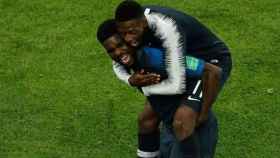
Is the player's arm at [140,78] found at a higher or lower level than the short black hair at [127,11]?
lower

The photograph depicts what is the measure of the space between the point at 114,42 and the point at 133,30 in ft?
0.45

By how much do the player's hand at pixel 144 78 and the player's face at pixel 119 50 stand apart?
152 mm

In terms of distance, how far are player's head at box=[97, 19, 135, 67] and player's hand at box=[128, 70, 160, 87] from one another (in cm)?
20

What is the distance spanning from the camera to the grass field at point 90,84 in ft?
20.7

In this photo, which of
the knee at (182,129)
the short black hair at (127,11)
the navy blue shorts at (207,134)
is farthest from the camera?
the navy blue shorts at (207,134)

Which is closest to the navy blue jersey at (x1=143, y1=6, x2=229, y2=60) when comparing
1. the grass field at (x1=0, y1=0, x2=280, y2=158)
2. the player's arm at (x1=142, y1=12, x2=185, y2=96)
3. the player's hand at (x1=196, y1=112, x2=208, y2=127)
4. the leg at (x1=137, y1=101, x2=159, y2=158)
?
the player's arm at (x1=142, y1=12, x2=185, y2=96)

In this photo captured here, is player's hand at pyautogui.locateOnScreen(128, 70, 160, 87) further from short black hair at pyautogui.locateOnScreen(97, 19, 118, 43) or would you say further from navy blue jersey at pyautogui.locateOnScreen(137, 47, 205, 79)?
short black hair at pyautogui.locateOnScreen(97, 19, 118, 43)

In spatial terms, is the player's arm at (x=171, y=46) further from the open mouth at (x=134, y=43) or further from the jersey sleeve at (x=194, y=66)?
the open mouth at (x=134, y=43)

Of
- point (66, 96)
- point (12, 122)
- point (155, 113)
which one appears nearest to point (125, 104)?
point (66, 96)

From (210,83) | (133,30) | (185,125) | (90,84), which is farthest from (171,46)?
(90,84)

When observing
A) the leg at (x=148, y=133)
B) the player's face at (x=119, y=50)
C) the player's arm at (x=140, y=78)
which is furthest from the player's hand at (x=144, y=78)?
the leg at (x=148, y=133)

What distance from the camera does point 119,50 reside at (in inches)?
186

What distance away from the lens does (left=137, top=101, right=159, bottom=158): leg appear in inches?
216

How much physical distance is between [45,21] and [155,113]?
3.34 meters
